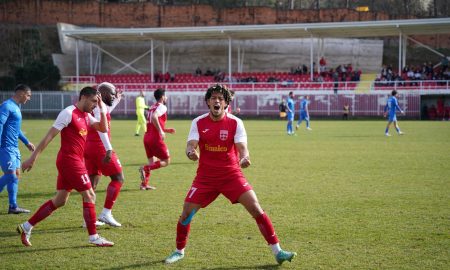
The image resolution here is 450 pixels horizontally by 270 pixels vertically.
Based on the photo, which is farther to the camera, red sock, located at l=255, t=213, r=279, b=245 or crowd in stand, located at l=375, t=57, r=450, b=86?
crowd in stand, located at l=375, t=57, r=450, b=86

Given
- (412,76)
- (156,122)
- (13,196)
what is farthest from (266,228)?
(412,76)

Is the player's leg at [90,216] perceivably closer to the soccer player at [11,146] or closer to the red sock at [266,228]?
the red sock at [266,228]

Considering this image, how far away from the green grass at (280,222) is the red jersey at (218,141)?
3.40 ft

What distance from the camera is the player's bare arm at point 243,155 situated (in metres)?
6.13

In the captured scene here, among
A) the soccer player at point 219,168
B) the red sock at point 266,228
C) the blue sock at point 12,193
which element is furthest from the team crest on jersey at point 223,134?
the blue sock at point 12,193

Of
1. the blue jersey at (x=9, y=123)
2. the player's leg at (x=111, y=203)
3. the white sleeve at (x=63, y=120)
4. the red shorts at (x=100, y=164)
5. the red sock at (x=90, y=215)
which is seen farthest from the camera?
the blue jersey at (x=9, y=123)

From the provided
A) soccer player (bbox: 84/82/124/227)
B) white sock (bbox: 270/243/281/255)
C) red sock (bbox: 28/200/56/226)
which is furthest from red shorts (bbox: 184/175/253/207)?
soccer player (bbox: 84/82/124/227)

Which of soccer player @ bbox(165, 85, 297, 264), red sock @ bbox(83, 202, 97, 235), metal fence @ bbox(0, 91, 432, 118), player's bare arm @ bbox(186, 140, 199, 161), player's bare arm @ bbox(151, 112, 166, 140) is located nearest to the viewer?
player's bare arm @ bbox(186, 140, 199, 161)

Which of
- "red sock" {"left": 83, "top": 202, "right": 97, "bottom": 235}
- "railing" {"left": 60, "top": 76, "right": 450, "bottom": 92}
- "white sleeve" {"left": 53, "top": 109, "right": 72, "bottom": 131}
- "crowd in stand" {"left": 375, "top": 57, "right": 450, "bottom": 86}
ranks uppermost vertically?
"crowd in stand" {"left": 375, "top": 57, "right": 450, "bottom": 86}

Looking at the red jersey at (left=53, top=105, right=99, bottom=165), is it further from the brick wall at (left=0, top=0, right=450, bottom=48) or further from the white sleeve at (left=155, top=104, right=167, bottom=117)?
the brick wall at (left=0, top=0, right=450, bottom=48)

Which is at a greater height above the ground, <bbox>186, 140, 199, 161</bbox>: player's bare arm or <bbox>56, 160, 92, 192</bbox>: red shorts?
<bbox>186, 140, 199, 161</bbox>: player's bare arm

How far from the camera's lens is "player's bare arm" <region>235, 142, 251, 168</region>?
613 cm

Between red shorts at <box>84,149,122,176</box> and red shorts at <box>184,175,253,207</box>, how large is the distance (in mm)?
2242

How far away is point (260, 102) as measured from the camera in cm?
4612
